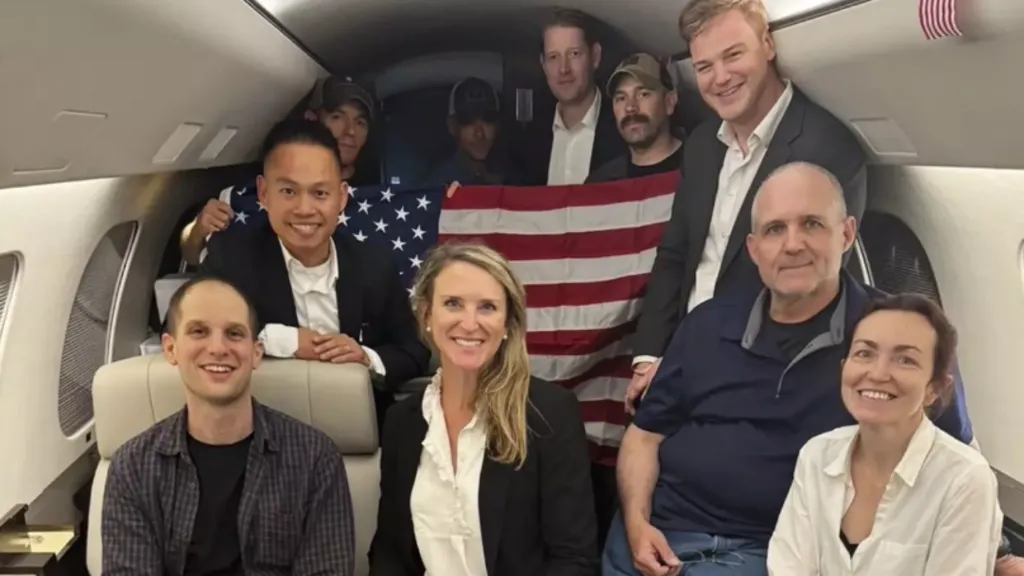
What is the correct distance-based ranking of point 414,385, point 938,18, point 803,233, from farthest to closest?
point 414,385 → point 803,233 → point 938,18

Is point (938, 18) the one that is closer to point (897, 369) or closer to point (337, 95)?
point (897, 369)

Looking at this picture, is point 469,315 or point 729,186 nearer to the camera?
point 469,315

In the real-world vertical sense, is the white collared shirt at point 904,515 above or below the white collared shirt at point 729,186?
below

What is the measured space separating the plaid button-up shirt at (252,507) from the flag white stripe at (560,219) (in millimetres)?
863

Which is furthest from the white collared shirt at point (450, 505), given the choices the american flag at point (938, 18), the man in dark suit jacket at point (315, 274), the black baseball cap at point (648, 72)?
the american flag at point (938, 18)

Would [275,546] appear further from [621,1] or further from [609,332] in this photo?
[621,1]

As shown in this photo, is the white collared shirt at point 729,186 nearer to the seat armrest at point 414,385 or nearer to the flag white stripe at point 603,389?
the flag white stripe at point 603,389

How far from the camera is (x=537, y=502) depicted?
2.26 metres

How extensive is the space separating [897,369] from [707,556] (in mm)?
665

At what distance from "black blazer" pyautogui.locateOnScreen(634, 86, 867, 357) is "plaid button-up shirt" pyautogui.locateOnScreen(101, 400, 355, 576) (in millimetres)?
956

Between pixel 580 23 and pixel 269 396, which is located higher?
pixel 580 23

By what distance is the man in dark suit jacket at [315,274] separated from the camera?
8.46 feet

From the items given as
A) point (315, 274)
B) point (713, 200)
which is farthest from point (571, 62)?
point (315, 274)

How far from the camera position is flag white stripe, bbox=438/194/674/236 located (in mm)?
2654
